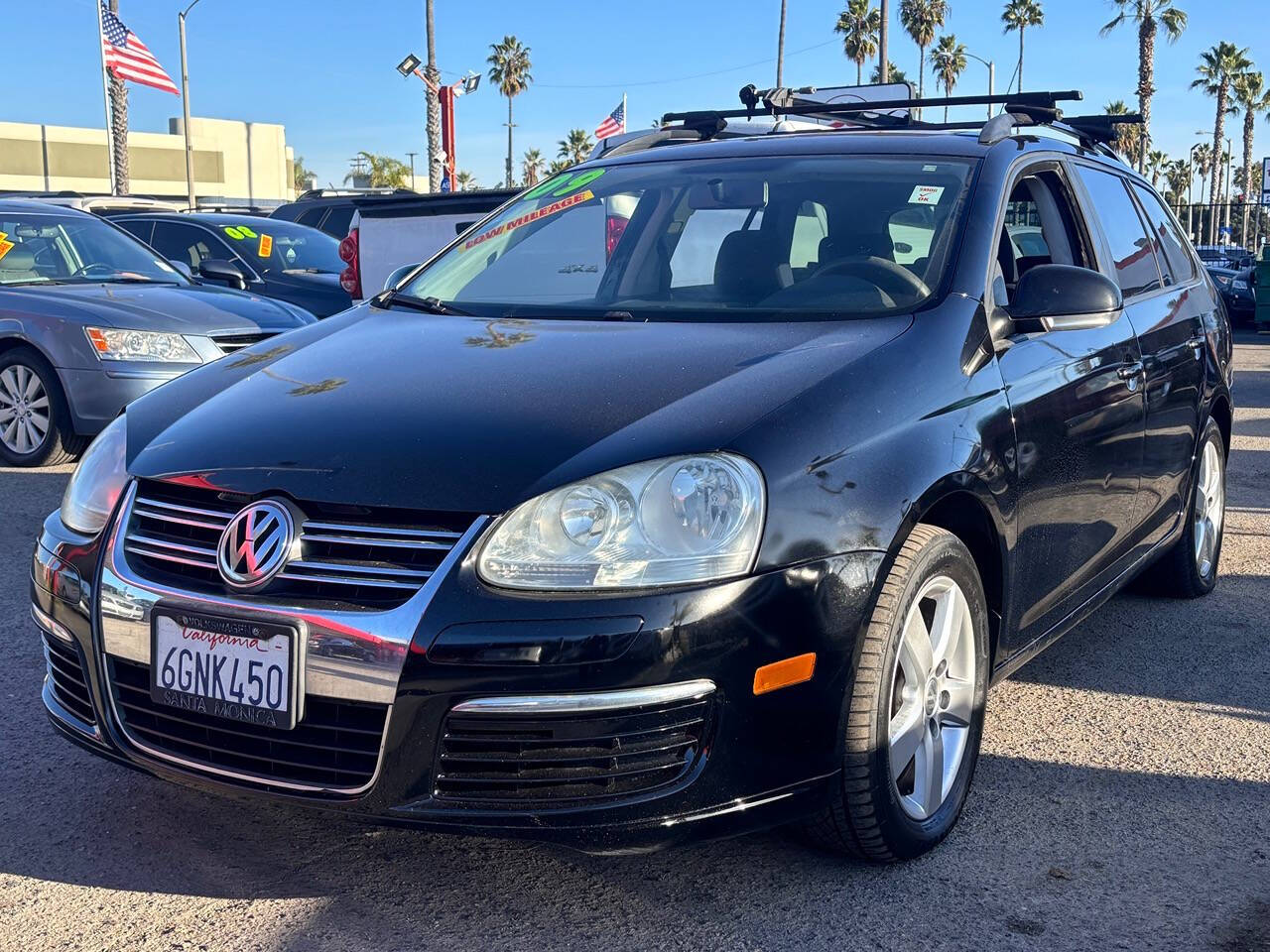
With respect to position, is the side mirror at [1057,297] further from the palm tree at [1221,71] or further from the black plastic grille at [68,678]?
the palm tree at [1221,71]

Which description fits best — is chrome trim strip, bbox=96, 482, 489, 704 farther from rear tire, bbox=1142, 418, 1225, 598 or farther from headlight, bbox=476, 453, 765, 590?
rear tire, bbox=1142, 418, 1225, 598

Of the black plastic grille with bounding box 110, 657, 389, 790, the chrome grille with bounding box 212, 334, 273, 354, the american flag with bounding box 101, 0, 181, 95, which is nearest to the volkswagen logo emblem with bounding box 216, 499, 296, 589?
the black plastic grille with bounding box 110, 657, 389, 790

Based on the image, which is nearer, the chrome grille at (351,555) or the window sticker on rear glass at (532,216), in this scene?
the chrome grille at (351,555)

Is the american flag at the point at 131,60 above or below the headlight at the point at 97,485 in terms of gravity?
above

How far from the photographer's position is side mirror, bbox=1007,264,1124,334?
354 centimetres

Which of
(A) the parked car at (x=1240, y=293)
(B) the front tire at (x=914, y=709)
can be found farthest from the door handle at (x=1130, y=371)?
(A) the parked car at (x=1240, y=293)

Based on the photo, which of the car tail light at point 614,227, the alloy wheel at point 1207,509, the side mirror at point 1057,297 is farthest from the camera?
the alloy wheel at point 1207,509

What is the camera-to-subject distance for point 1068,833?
327 centimetres

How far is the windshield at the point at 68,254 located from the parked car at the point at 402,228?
1.57 metres

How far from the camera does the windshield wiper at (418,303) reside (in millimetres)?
3924

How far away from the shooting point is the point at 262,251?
1229 centimetres

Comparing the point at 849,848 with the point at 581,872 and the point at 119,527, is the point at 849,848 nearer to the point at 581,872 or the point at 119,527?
the point at 581,872

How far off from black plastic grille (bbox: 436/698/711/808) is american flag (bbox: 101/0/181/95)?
76.5 ft

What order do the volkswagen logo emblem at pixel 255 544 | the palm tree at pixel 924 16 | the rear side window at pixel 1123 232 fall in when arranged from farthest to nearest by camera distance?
the palm tree at pixel 924 16
the rear side window at pixel 1123 232
the volkswagen logo emblem at pixel 255 544
